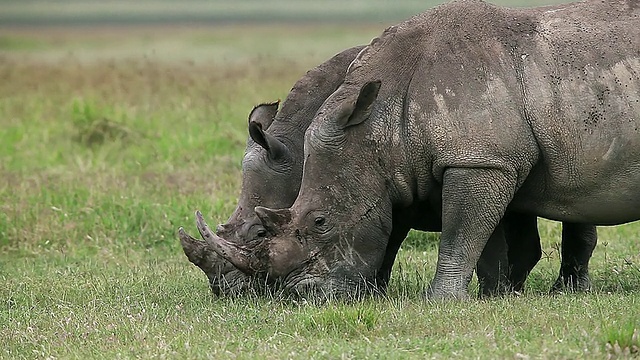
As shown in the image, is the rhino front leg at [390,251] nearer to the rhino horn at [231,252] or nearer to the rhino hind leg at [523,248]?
the rhino hind leg at [523,248]

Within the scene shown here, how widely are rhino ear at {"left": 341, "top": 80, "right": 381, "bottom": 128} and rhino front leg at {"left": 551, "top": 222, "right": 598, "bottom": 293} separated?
2.27m

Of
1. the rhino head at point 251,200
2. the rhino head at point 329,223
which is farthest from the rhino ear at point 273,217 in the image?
the rhino head at point 251,200

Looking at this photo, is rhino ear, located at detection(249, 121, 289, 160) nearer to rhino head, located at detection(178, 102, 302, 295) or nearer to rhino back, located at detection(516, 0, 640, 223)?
rhino head, located at detection(178, 102, 302, 295)

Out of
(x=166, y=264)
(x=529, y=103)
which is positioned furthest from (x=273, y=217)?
(x=166, y=264)

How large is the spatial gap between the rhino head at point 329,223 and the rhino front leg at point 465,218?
549 millimetres

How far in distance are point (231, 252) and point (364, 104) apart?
1.48m

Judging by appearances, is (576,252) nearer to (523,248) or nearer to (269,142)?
(523,248)

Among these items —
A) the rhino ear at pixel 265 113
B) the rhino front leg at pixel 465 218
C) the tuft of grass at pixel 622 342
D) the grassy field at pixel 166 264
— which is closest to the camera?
the tuft of grass at pixel 622 342

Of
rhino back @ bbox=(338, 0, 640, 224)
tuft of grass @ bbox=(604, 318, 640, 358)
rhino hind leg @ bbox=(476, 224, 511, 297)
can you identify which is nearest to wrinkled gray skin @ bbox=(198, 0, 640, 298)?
rhino back @ bbox=(338, 0, 640, 224)

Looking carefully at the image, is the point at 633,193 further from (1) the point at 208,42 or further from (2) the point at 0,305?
(1) the point at 208,42

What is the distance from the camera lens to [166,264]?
12.8 meters

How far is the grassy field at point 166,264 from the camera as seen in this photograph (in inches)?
322

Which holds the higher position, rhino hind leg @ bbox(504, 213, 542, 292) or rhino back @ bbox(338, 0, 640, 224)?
rhino back @ bbox(338, 0, 640, 224)

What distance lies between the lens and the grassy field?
322 inches
